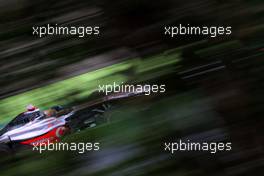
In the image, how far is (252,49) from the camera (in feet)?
3.83

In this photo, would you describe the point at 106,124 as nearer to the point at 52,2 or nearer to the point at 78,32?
the point at 78,32

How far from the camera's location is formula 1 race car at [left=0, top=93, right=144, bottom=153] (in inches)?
47.3

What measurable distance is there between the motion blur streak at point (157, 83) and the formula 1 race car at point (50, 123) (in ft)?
0.09

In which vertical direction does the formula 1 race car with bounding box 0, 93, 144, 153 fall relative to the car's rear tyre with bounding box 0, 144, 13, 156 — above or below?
above

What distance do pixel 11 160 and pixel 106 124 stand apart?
257 millimetres

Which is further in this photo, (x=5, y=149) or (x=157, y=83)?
(x=5, y=149)

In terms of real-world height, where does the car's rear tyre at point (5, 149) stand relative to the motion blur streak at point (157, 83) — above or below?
below

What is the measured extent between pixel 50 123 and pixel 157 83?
13.1 inches

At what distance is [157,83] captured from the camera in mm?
1172

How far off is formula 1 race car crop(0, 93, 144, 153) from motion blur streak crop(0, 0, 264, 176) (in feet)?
0.09

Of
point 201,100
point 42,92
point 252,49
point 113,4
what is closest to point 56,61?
point 42,92

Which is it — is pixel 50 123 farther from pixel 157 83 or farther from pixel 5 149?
pixel 157 83

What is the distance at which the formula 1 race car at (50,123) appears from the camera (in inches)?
47.3

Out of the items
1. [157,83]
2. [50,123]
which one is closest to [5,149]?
[50,123]
